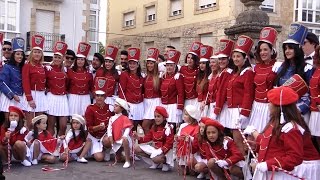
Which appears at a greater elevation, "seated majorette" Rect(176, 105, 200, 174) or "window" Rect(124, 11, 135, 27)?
"window" Rect(124, 11, 135, 27)

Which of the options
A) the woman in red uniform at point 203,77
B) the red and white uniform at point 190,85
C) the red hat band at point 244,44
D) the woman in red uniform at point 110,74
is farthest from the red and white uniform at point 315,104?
the woman in red uniform at point 110,74

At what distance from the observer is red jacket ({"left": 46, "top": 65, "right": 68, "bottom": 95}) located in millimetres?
9508

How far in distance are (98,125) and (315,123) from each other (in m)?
4.37

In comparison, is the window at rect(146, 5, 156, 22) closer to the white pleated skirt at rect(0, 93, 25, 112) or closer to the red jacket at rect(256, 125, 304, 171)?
the white pleated skirt at rect(0, 93, 25, 112)

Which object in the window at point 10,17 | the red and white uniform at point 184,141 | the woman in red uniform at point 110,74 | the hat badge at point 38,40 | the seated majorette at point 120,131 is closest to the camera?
the red and white uniform at point 184,141

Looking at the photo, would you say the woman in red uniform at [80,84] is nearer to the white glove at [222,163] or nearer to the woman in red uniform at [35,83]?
the woman in red uniform at [35,83]

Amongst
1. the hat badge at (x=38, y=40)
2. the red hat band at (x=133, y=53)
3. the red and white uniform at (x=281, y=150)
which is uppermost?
the hat badge at (x=38, y=40)

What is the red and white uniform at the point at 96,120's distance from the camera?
9.17m

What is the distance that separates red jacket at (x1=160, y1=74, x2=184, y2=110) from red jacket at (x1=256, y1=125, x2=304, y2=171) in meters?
4.07

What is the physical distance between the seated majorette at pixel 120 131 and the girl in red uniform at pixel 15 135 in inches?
56.9

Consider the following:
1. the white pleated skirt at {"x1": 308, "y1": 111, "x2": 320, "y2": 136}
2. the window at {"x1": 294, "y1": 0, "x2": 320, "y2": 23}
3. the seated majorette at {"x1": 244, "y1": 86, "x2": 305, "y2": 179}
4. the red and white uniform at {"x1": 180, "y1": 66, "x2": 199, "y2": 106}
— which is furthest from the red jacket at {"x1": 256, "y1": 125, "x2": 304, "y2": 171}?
the window at {"x1": 294, "y1": 0, "x2": 320, "y2": 23}

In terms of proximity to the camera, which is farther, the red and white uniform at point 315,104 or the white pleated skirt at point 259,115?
the white pleated skirt at point 259,115

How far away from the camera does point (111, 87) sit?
9.91 metres

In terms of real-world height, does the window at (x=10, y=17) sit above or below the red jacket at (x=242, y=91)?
above
